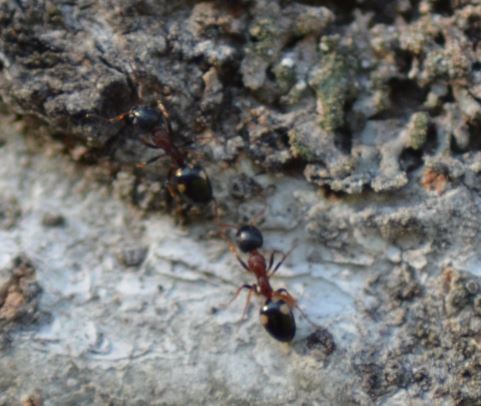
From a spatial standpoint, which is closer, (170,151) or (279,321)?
(279,321)

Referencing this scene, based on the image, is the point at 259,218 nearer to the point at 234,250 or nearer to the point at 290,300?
the point at 234,250

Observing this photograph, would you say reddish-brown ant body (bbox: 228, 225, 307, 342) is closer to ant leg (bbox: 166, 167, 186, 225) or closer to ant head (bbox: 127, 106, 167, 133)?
ant leg (bbox: 166, 167, 186, 225)

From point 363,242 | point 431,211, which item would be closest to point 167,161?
point 363,242

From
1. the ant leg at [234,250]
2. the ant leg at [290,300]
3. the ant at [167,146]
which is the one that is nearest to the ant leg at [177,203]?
the ant at [167,146]

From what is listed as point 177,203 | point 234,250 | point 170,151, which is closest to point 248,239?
point 234,250

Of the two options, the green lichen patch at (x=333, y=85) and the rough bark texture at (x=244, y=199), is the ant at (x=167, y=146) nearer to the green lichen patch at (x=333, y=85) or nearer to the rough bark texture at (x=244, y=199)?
the rough bark texture at (x=244, y=199)

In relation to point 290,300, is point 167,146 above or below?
above

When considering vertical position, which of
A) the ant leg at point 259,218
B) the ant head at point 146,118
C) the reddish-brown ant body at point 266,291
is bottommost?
the reddish-brown ant body at point 266,291

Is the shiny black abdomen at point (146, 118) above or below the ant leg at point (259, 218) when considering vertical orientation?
above
